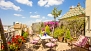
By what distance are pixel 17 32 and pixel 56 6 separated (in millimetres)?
11886

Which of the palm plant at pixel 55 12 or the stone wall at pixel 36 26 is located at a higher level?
the palm plant at pixel 55 12

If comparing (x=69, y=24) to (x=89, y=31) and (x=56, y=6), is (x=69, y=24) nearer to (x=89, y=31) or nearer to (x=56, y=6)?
(x=89, y=31)

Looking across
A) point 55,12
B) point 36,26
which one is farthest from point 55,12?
point 36,26

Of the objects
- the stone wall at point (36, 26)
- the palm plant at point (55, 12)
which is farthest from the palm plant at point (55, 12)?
the stone wall at point (36, 26)

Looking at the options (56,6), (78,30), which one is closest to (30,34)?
(78,30)

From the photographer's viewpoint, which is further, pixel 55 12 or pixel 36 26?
pixel 55 12

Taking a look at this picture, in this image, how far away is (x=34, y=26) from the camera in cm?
1945

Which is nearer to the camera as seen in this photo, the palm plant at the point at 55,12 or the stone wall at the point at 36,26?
the stone wall at the point at 36,26

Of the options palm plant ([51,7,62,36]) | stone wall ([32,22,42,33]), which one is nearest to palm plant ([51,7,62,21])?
palm plant ([51,7,62,36])

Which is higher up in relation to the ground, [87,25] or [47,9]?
[47,9]

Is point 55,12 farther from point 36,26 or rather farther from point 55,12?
point 36,26

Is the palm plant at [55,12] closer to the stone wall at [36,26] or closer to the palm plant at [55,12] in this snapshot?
the palm plant at [55,12]

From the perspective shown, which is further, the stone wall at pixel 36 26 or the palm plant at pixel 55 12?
the palm plant at pixel 55 12

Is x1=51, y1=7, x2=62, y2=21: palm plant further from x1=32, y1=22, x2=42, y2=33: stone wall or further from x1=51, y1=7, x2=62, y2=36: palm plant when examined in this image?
x1=32, y1=22, x2=42, y2=33: stone wall
